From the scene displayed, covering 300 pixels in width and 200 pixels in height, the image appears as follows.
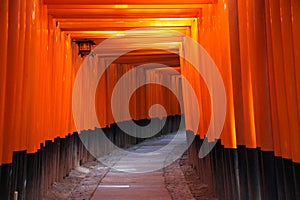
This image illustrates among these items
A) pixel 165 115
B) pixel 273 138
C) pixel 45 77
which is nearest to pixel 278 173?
pixel 273 138

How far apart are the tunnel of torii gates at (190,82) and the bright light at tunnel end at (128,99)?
0.30ft

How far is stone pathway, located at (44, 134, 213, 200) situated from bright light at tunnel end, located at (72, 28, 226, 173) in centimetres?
7

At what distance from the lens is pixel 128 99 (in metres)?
10.3

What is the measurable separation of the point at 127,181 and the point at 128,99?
491cm

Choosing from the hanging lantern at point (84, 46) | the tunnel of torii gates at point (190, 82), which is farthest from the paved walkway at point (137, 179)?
the hanging lantern at point (84, 46)

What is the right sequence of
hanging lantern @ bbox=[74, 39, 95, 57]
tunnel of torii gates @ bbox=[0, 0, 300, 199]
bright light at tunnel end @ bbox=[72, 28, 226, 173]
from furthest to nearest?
hanging lantern @ bbox=[74, 39, 95, 57], bright light at tunnel end @ bbox=[72, 28, 226, 173], tunnel of torii gates @ bbox=[0, 0, 300, 199]

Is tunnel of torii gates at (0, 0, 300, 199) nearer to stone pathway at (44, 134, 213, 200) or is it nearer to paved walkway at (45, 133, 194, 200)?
stone pathway at (44, 134, 213, 200)

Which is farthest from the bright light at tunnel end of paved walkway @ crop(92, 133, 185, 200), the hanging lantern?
the hanging lantern

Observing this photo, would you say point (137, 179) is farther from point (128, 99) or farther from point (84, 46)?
point (128, 99)

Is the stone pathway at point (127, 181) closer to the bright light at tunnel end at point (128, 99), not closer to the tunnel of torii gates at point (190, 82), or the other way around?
the bright light at tunnel end at point (128, 99)

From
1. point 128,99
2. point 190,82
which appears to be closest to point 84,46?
point 190,82

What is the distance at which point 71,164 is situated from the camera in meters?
6.34

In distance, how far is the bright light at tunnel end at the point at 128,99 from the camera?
4.02m

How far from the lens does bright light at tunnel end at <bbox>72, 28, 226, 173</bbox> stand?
13.2ft
